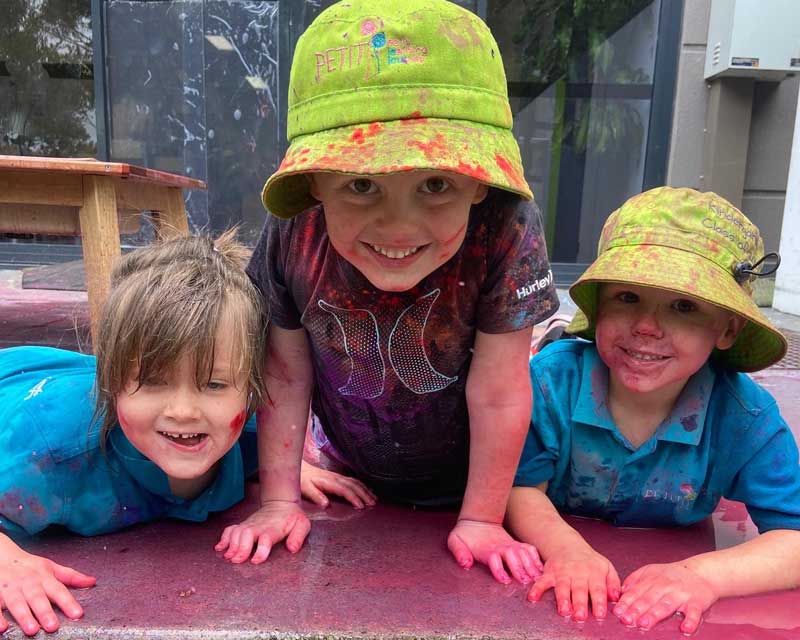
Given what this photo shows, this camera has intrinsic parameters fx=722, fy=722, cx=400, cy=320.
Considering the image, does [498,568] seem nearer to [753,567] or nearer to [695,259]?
[753,567]

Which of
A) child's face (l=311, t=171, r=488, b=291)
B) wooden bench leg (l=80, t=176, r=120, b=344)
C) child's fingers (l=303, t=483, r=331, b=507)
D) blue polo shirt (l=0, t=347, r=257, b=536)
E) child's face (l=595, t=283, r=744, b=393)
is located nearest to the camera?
child's face (l=311, t=171, r=488, b=291)

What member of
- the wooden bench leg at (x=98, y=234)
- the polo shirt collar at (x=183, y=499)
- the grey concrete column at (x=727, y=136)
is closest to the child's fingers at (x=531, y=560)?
the polo shirt collar at (x=183, y=499)

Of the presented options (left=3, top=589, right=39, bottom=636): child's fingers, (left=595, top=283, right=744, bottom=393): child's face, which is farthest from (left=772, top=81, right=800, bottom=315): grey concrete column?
(left=3, top=589, right=39, bottom=636): child's fingers

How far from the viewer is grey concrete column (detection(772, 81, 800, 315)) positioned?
440 centimetres

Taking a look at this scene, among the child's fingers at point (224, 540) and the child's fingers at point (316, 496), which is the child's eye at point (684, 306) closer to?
the child's fingers at point (316, 496)

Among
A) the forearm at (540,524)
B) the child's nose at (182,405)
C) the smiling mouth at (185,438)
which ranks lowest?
the forearm at (540,524)

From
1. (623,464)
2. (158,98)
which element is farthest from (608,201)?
(623,464)

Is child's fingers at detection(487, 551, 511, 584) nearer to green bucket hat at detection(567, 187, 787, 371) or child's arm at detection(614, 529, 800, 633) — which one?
child's arm at detection(614, 529, 800, 633)

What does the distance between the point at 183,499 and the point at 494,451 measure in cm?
66

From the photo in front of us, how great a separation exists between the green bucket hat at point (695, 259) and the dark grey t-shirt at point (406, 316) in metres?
0.20

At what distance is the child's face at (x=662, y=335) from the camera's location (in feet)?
4.80

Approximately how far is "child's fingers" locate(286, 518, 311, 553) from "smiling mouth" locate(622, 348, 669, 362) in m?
0.75

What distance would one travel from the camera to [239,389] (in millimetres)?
1361

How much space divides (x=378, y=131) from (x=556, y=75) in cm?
497
